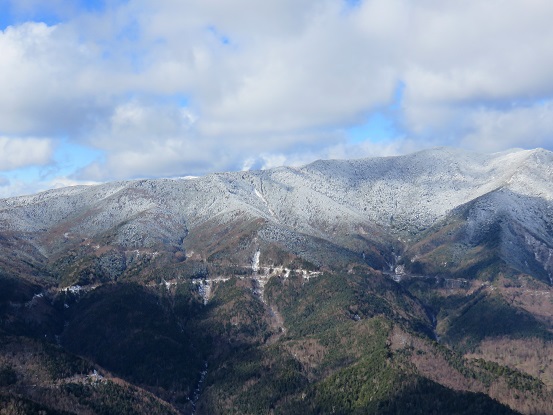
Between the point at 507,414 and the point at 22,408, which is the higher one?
the point at 22,408
